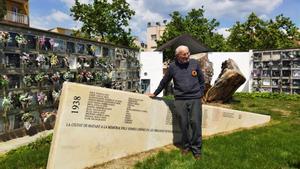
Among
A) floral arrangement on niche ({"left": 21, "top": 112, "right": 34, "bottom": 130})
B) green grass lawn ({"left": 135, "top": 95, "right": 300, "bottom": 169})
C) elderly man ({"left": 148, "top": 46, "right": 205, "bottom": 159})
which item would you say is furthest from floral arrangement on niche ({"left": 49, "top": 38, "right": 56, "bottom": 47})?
green grass lawn ({"left": 135, "top": 95, "right": 300, "bottom": 169})

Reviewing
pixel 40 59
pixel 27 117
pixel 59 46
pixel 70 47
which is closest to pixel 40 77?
pixel 40 59

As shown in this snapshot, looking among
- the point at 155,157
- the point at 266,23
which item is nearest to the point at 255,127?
the point at 155,157

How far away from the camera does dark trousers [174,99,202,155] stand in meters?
5.63

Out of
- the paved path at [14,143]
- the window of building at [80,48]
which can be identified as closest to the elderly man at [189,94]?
the paved path at [14,143]

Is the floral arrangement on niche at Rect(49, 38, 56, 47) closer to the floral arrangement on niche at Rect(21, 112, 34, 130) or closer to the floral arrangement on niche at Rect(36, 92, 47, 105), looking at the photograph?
the floral arrangement on niche at Rect(36, 92, 47, 105)

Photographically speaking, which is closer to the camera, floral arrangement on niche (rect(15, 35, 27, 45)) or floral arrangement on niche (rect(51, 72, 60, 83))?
floral arrangement on niche (rect(15, 35, 27, 45))

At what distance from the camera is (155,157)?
5578 millimetres

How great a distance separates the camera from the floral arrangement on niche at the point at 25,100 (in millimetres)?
7883

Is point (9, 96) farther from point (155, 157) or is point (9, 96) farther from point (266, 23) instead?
point (266, 23)

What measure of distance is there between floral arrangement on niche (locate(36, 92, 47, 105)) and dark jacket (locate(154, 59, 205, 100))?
4.20 metres

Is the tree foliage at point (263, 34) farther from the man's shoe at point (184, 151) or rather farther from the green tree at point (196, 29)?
the man's shoe at point (184, 151)

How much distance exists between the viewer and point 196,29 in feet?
115

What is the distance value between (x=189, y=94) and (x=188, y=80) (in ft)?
0.77

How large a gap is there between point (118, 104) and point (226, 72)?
7029 millimetres
